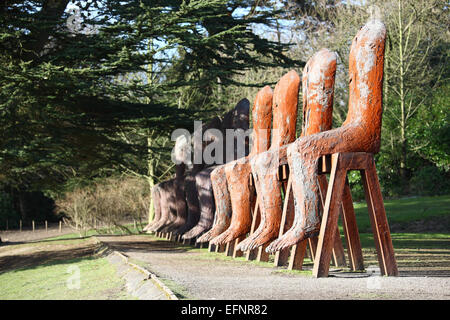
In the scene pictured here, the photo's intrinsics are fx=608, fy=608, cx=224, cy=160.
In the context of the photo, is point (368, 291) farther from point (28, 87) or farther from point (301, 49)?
point (301, 49)

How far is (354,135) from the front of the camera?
6.06m

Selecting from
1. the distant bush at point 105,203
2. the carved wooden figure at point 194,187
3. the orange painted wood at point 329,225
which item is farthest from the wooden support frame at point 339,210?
the distant bush at point 105,203

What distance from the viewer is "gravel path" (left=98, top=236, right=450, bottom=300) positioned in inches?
182

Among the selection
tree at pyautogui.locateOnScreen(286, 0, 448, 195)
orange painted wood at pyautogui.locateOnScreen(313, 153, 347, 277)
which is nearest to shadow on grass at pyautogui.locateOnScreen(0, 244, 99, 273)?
orange painted wood at pyautogui.locateOnScreen(313, 153, 347, 277)

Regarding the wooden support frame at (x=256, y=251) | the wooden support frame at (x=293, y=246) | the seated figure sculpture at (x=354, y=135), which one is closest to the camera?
the seated figure sculpture at (x=354, y=135)

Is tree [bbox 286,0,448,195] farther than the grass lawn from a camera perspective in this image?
Yes

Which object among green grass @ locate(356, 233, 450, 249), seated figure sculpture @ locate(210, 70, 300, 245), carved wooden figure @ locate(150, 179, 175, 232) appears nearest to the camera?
seated figure sculpture @ locate(210, 70, 300, 245)

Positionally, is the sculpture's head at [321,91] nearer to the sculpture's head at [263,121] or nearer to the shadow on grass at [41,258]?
the sculpture's head at [263,121]

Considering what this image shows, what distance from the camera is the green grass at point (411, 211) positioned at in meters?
15.3

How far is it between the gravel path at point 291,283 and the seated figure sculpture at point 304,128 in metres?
0.52

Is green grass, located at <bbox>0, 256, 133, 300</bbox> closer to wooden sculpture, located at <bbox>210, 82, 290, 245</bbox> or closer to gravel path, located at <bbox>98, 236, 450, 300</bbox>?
gravel path, located at <bbox>98, 236, 450, 300</bbox>

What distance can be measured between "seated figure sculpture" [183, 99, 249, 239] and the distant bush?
26.0 ft

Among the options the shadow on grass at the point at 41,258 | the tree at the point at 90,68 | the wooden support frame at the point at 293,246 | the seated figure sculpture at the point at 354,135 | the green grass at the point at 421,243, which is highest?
the tree at the point at 90,68
